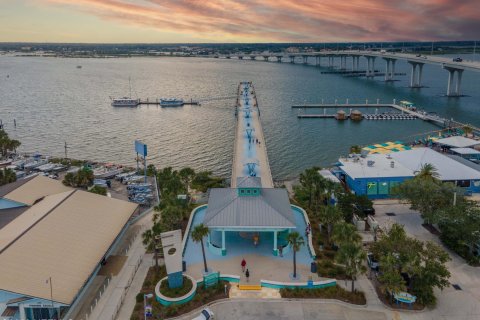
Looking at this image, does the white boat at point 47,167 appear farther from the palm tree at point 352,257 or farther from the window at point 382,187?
the palm tree at point 352,257

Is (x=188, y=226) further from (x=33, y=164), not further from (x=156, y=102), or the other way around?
(x=156, y=102)

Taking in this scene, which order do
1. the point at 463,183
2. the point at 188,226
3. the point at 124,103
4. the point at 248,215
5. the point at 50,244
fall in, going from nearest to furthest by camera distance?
the point at 50,244
the point at 248,215
the point at 188,226
the point at 463,183
the point at 124,103

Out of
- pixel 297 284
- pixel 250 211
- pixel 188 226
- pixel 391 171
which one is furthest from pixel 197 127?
pixel 297 284

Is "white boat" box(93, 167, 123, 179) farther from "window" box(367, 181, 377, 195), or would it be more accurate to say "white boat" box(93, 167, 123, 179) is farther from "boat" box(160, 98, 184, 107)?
"boat" box(160, 98, 184, 107)

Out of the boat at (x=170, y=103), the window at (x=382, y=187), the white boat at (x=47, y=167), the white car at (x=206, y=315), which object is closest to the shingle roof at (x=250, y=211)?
the white car at (x=206, y=315)

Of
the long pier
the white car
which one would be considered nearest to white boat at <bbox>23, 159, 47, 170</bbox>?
the white car
